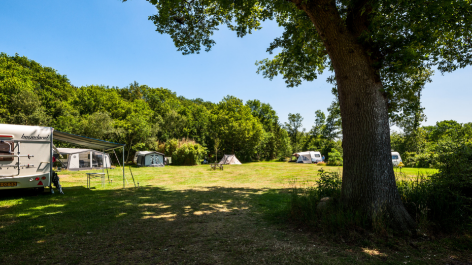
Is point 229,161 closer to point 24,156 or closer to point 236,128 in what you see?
point 236,128

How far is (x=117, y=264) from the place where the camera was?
3020 mm

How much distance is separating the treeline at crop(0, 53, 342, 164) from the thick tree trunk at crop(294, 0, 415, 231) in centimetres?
1549

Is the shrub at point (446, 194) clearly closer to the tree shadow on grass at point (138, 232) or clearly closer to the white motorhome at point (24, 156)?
the tree shadow on grass at point (138, 232)

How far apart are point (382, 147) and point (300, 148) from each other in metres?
47.1

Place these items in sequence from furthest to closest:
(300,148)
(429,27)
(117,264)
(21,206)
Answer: (300,148)
(21,206)
(429,27)
(117,264)

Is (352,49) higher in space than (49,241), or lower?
higher

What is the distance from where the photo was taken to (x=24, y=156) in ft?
26.5

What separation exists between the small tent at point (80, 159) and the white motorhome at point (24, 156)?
14.1 meters

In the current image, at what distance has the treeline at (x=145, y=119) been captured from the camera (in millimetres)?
26723

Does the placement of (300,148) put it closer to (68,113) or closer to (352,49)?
(68,113)

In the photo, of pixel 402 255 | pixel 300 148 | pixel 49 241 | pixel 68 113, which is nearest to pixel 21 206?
pixel 49 241

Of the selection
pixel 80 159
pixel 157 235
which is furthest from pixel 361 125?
pixel 80 159

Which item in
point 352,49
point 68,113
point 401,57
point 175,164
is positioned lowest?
point 175,164

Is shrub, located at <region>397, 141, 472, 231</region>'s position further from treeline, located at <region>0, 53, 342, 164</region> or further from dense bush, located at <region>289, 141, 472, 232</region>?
treeline, located at <region>0, 53, 342, 164</region>
